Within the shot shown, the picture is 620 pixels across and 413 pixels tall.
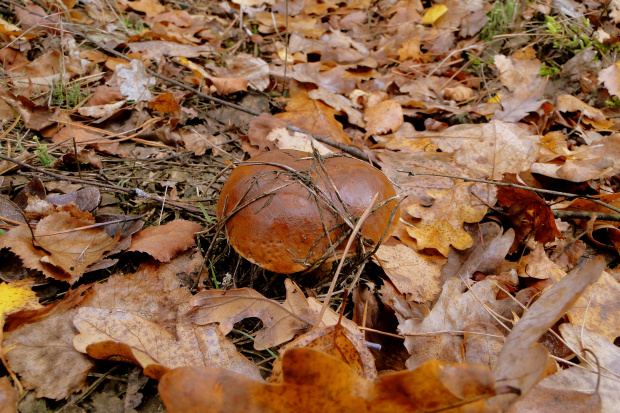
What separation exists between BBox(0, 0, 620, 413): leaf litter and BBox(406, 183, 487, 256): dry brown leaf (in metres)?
0.01

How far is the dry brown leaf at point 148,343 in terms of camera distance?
1.39 metres

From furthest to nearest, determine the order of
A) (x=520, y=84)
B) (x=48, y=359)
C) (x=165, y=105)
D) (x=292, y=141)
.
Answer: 1. (x=520, y=84)
2. (x=165, y=105)
3. (x=292, y=141)
4. (x=48, y=359)

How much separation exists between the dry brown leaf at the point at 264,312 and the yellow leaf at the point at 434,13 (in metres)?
4.56

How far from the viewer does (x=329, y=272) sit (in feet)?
6.51

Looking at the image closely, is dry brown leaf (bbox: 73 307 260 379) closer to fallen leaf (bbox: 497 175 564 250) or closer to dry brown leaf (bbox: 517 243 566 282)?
dry brown leaf (bbox: 517 243 566 282)

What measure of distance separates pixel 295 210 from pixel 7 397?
4.02 ft

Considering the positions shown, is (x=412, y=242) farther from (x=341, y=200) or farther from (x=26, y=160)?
(x=26, y=160)

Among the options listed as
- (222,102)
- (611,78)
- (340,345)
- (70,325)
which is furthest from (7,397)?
(611,78)

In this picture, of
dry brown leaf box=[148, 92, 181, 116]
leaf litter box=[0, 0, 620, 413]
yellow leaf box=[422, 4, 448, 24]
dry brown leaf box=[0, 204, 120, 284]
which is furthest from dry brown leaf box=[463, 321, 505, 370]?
yellow leaf box=[422, 4, 448, 24]

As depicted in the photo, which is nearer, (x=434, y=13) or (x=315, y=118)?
(x=315, y=118)

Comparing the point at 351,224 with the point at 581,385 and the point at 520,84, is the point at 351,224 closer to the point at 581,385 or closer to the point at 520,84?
the point at 581,385

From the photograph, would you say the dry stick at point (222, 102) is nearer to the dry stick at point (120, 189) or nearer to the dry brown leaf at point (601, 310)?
the dry stick at point (120, 189)

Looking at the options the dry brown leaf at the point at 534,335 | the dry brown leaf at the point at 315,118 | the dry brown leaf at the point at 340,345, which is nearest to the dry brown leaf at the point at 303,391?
the dry brown leaf at the point at 534,335

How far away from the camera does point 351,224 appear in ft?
5.26
